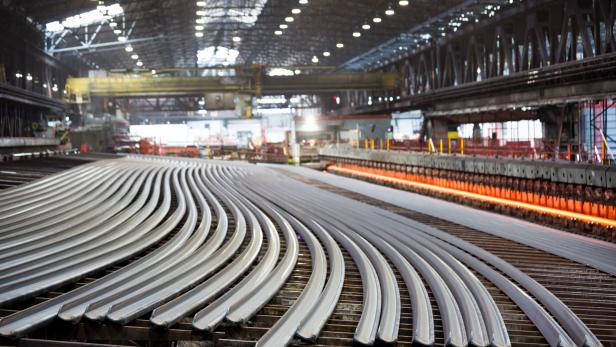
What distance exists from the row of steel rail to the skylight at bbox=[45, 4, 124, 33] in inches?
849

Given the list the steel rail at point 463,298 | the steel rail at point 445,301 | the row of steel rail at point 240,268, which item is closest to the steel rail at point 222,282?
the row of steel rail at point 240,268

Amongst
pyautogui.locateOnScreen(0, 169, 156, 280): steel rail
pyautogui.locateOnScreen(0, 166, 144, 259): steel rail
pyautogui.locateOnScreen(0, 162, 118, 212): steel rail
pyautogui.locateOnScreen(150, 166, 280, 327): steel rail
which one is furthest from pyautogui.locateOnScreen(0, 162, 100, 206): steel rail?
pyautogui.locateOnScreen(150, 166, 280, 327): steel rail

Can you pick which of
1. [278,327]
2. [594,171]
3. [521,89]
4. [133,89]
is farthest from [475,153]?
[133,89]

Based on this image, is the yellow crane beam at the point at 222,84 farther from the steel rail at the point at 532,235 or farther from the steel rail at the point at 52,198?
the steel rail at the point at 52,198

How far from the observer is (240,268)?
225 inches

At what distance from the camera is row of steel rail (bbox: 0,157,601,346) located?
4.14 meters

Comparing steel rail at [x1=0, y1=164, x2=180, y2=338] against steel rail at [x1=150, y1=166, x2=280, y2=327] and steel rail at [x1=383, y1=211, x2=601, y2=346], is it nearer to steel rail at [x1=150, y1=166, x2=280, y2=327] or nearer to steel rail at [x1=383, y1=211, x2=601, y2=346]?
steel rail at [x1=150, y1=166, x2=280, y2=327]

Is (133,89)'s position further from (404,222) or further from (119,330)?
(119,330)

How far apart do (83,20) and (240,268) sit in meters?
29.4

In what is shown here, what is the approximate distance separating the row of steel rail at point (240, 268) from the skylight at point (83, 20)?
70.8ft

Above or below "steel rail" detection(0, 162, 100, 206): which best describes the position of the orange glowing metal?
below

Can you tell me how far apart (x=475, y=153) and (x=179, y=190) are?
11.0 meters

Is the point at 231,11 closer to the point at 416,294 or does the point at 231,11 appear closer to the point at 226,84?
the point at 226,84

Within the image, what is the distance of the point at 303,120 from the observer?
39.3 m
